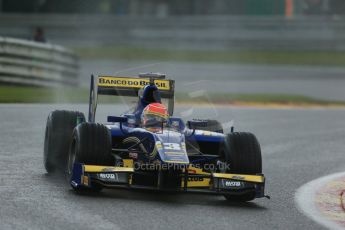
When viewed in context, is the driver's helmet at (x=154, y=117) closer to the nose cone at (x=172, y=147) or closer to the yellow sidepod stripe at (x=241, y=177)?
the nose cone at (x=172, y=147)

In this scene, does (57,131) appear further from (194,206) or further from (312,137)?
(312,137)

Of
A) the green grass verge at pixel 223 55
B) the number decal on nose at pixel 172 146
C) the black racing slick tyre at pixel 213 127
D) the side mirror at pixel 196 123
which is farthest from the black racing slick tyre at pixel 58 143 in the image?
the green grass verge at pixel 223 55

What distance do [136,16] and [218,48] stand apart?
3078 millimetres

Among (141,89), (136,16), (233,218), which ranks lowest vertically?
(233,218)

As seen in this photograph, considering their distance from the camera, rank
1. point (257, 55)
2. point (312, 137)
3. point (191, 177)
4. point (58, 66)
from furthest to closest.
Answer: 1. point (257, 55)
2. point (58, 66)
3. point (312, 137)
4. point (191, 177)

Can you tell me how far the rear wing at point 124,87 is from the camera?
11.9 metres

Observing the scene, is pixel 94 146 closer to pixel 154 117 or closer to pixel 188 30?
pixel 154 117

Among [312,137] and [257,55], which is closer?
[312,137]

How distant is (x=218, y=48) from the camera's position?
111 ft

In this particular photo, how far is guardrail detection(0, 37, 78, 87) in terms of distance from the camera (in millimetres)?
22172

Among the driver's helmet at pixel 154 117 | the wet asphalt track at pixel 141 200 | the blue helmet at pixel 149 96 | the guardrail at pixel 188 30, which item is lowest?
the wet asphalt track at pixel 141 200

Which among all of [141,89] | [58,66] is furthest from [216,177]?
[58,66]

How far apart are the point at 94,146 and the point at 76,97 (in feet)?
37.7

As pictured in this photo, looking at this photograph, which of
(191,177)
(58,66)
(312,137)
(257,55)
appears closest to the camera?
(191,177)
